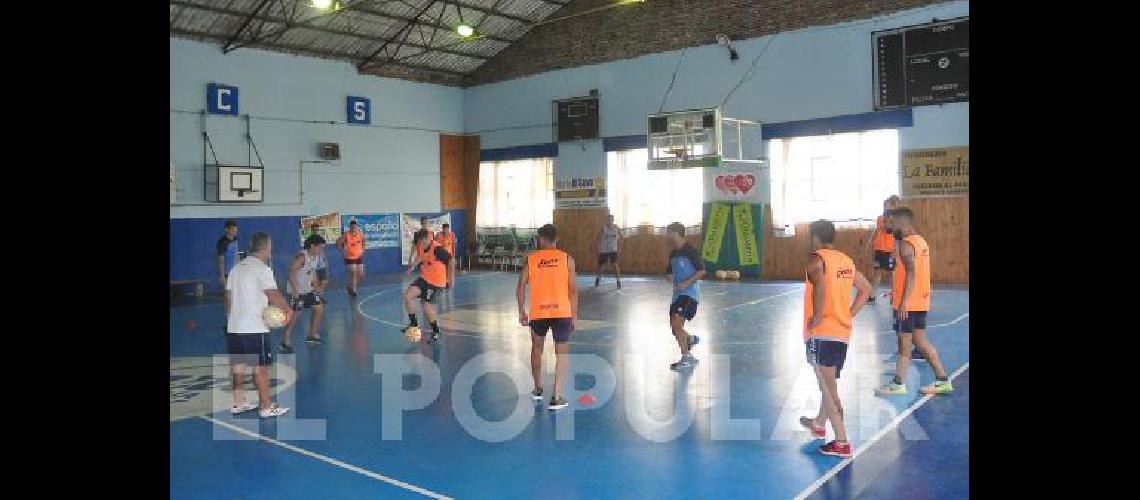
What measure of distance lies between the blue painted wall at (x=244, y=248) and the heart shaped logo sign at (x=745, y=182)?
10.5 m

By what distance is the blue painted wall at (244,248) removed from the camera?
2098cm

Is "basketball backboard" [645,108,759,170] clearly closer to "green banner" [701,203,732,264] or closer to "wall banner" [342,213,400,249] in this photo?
"green banner" [701,203,732,264]

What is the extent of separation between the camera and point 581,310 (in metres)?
16.0

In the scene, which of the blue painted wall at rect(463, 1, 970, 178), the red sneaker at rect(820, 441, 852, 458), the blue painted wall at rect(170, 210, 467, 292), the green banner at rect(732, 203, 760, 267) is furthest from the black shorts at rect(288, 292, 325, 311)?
the blue painted wall at rect(463, 1, 970, 178)

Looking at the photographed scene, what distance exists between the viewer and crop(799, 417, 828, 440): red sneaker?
716 cm

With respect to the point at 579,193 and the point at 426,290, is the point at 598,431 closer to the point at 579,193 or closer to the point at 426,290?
the point at 426,290

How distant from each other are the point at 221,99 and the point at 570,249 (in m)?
10.7

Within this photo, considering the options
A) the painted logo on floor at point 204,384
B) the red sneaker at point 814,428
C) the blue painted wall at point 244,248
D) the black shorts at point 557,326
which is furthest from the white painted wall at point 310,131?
the red sneaker at point 814,428

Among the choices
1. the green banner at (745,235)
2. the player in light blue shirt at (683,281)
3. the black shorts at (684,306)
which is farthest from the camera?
the green banner at (745,235)

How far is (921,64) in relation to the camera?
62.4 ft

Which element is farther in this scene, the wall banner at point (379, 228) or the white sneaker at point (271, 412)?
the wall banner at point (379, 228)

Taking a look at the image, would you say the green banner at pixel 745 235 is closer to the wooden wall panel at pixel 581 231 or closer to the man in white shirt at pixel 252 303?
the wooden wall panel at pixel 581 231
